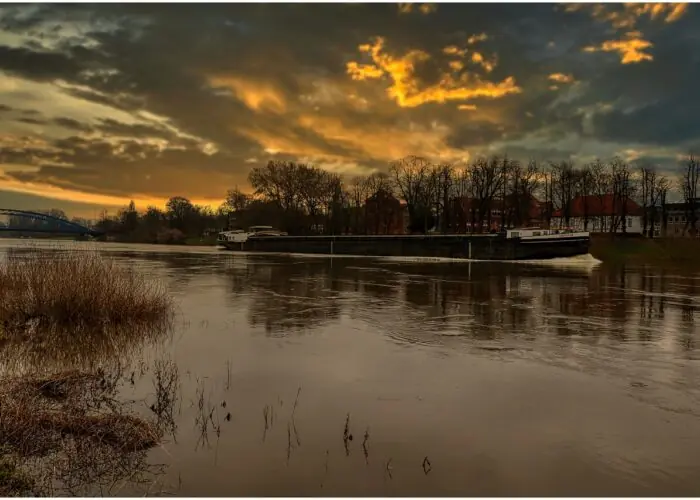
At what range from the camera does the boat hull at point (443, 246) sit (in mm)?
61125

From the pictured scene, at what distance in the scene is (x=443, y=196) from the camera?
9656 cm

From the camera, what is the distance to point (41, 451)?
6.76 meters

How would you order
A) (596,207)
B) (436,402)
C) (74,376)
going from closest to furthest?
1. (436,402)
2. (74,376)
3. (596,207)

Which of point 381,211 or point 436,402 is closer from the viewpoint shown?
point 436,402

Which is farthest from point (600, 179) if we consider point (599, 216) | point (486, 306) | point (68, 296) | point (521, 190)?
point (68, 296)

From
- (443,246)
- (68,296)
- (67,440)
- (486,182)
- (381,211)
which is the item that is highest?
(486,182)

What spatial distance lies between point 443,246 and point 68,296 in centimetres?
5675

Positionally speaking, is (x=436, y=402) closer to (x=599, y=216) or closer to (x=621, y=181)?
(x=621, y=181)

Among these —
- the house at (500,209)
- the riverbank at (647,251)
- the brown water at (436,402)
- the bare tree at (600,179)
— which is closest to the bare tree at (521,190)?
the house at (500,209)

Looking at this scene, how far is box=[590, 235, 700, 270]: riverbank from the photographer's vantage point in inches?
2333

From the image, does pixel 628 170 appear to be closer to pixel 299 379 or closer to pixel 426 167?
pixel 426 167

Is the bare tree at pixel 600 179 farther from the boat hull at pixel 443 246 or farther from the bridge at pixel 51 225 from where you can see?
the bridge at pixel 51 225

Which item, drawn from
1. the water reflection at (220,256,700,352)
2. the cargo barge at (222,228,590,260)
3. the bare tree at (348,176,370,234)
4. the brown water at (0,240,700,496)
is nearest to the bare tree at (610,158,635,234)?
the cargo barge at (222,228,590,260)

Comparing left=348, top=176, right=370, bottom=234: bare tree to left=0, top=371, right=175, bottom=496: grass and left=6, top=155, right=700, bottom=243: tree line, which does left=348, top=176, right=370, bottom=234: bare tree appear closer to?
left=6, top=155, right=700, bottom=243: tree line
